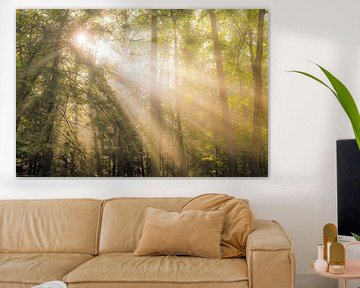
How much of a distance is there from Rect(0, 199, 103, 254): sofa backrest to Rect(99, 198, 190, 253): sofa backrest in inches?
2.9

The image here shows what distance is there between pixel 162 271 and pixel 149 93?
60.9 inches

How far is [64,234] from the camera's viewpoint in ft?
12.6

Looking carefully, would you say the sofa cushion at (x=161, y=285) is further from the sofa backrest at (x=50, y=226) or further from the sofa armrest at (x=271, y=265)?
the sofa backrest at (x=50, y=226)

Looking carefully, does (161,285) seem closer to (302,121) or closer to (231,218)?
(231,218)

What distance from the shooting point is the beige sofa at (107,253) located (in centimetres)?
311

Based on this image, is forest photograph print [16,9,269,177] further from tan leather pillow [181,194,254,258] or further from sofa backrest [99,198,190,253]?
tan leather pillow [181,194,254,258]

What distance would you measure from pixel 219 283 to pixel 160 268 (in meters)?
0.36

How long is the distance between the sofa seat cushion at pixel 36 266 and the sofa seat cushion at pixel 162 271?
11 centimetres

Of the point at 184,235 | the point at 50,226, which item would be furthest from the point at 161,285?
the point at 50,226

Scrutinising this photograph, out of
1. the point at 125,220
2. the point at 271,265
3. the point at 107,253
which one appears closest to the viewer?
the point at 271,265

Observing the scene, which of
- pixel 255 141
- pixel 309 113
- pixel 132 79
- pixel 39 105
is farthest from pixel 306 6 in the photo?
pixel 39 105

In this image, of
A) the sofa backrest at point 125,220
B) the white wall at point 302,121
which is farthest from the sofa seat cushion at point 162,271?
the white wall at point 302,121

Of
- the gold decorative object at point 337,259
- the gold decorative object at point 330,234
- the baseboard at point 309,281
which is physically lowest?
the baseboard at point 309,281

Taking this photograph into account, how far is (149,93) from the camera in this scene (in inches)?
167
